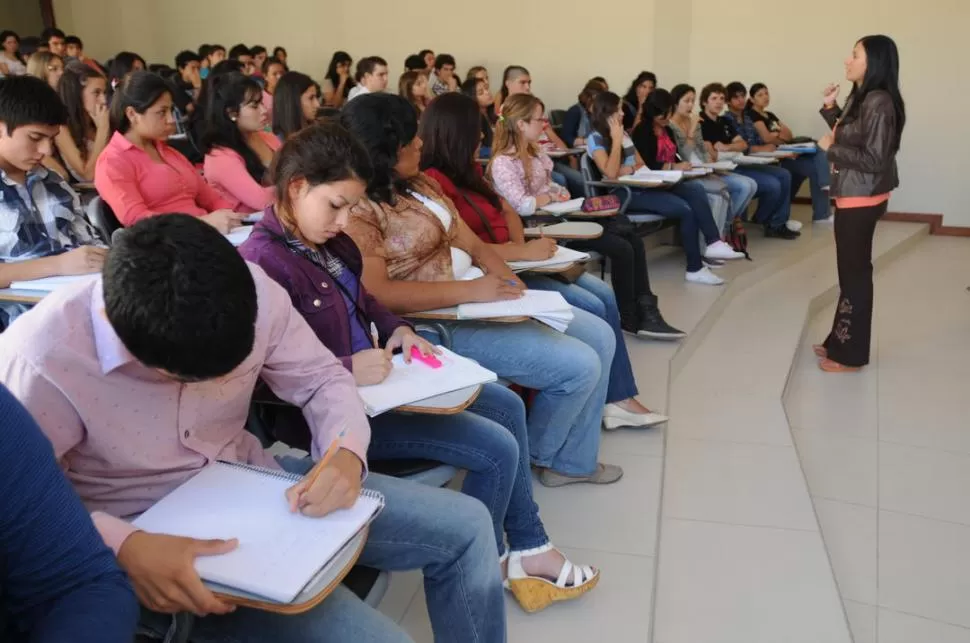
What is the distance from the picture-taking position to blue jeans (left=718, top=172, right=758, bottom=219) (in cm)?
505

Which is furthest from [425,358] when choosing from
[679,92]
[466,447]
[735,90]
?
[735,90]

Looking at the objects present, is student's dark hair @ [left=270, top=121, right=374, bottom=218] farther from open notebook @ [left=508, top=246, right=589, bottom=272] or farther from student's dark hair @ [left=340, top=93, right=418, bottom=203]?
open notebook @ [left=508, top=246, right=589, bottom=272]

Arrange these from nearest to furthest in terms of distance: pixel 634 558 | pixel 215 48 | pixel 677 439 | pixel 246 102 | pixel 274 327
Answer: pixel 274 327, pixel 634 558, pixel 677 439, pixel 246 102, pixel 215 48

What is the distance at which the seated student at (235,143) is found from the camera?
116 inches

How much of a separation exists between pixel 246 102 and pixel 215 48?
488 cm

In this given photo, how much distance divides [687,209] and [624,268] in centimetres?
112

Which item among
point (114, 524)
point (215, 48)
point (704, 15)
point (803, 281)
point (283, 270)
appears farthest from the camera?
point (215, 48)

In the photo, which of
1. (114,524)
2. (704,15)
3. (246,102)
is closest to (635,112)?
(704,15)

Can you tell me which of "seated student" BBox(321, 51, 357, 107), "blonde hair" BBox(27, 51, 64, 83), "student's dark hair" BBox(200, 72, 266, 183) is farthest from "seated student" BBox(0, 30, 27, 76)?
"student's dark hair" BBox(200, 72, 266, 183)

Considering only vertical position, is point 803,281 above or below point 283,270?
below

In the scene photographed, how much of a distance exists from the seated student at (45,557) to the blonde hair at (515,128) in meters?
2.56

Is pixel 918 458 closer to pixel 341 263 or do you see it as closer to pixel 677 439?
pixel 677 439

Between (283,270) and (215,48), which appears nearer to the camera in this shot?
(283,270)

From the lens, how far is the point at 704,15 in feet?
22.1
